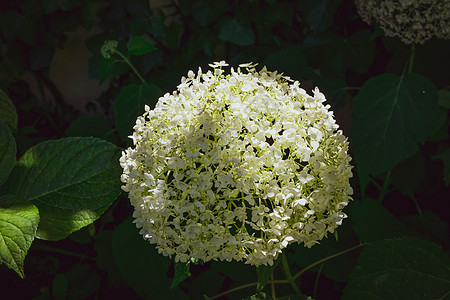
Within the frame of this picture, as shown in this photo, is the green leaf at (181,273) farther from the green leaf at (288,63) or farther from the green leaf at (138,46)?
the green leaf at (138,46)

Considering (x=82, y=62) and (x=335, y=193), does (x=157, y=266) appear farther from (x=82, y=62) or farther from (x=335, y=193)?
(x=82, y=62)

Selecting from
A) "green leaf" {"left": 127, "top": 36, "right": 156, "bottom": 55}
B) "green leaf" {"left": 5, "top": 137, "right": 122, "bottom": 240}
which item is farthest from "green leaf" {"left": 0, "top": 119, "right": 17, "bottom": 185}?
"green leaf" {"left": 127, "top": 36, "right": 156, "bottom": 55}

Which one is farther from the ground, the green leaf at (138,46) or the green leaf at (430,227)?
the green leaf at (138,46)

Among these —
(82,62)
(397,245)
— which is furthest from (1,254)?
(82,62)

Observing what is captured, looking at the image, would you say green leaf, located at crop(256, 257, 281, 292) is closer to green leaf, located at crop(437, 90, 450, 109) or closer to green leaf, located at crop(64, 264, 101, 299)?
green leaf, located at crop(437, 90, 450, 109)

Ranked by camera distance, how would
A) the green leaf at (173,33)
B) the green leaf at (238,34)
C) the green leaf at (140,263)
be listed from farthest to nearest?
the green leaf at (173,33) → the green leaf at (238,34) → the green leaf at (140,263)

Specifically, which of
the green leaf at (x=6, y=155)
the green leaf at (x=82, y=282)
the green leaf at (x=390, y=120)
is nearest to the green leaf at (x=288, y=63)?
the green leaf at (x=390, y=120)

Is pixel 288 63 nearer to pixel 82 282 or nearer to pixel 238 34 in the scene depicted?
pixel 238 34
